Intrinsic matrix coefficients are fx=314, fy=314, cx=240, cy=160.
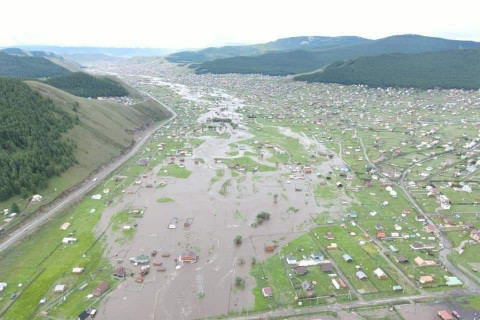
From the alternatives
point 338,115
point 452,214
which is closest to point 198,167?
point 452,214

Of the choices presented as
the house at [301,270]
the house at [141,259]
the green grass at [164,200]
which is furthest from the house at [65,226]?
the house at [301,270]

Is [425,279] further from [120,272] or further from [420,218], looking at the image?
[120,272]

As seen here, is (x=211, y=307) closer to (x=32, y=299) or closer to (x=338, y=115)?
(x=32, y=299)

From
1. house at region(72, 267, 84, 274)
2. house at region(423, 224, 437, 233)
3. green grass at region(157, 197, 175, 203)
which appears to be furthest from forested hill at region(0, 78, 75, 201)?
house at region(423, 224, 437, 233)

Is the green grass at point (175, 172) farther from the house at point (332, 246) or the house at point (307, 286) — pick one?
the house at point (307, 286)

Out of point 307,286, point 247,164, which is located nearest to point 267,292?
point 307,286
